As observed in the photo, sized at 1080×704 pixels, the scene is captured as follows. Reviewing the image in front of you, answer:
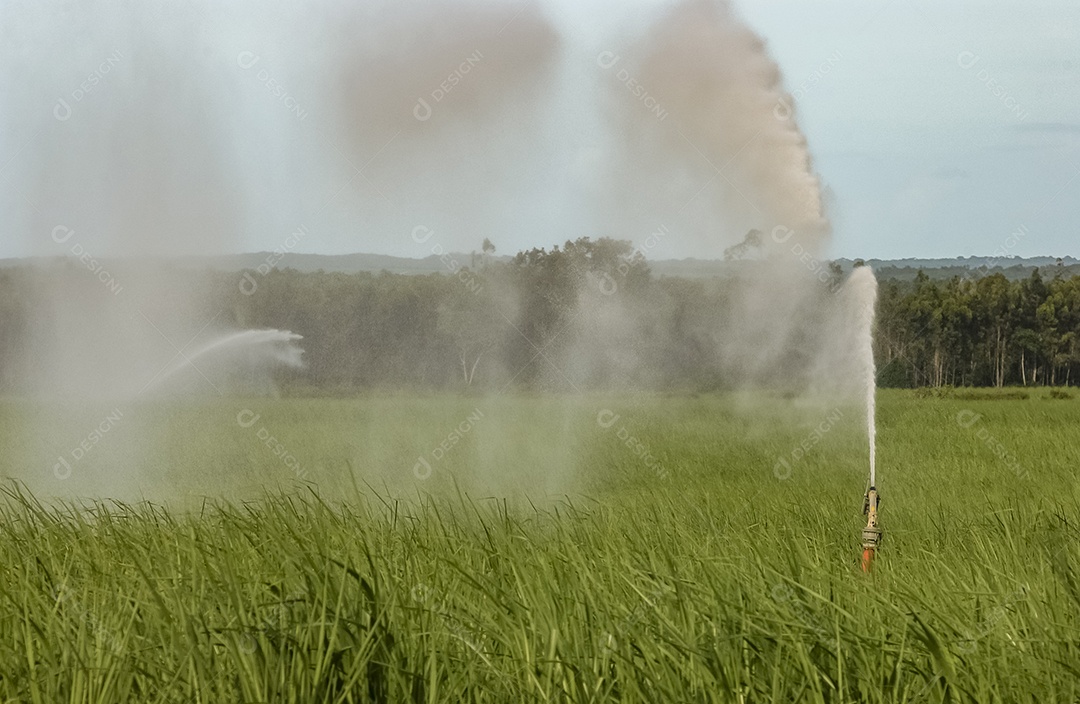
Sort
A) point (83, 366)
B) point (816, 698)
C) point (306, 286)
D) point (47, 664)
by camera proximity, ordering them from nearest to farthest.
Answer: point (816, 698) < point (47, 664) < point (83, 366) < point (306, 286)

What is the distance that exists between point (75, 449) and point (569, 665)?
602 inches

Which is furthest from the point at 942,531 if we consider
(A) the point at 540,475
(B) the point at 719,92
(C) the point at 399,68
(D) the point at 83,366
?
(D) the point at 83,366

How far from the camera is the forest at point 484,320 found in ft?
75.9

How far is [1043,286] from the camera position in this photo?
73.9 metres

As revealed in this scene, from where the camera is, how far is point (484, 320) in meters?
33.3

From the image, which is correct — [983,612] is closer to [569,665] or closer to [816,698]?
[816,698]
